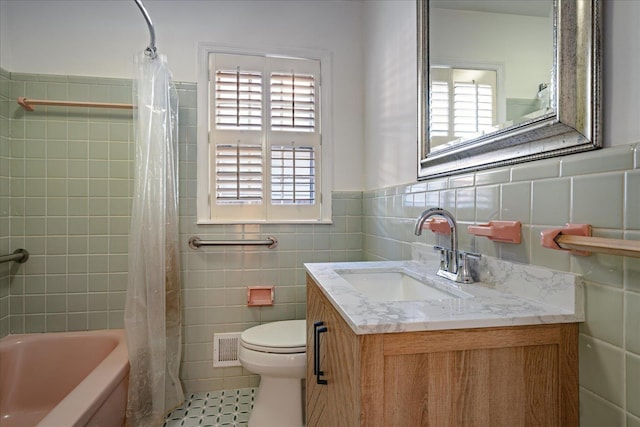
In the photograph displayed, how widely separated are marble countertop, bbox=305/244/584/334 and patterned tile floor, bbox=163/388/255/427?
1.21m

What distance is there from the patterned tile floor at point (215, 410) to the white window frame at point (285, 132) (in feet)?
3.34

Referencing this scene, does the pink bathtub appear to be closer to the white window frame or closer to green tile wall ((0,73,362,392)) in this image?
green tile wall ((0,73,362,392))

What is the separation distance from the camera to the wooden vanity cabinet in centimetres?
67

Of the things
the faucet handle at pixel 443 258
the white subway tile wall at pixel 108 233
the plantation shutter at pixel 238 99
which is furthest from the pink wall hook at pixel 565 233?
the plantation shutter at pixel 238 99

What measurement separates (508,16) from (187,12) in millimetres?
1838

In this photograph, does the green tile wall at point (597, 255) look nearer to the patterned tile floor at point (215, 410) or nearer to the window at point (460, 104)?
the window at point (460, 104)

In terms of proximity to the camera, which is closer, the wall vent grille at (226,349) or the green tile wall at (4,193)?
the green tile wall at (4,193)

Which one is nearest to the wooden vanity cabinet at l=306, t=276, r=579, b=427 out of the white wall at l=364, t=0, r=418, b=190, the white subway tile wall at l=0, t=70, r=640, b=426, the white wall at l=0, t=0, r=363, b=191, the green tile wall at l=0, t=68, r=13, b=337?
the white subway tile wall at l=0, t=70, r=640, b=426

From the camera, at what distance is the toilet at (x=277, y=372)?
62.6 inches

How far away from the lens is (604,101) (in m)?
0.71

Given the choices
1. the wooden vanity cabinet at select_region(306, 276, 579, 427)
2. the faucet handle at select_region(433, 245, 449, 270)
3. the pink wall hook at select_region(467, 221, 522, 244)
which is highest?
the pink wall hook at select_region(467, 221, 522, 244)

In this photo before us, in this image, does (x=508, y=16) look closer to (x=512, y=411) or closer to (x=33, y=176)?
(x=512, y=411)

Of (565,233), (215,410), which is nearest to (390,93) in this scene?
(565,233)

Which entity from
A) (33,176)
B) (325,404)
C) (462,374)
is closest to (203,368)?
(325,404)
